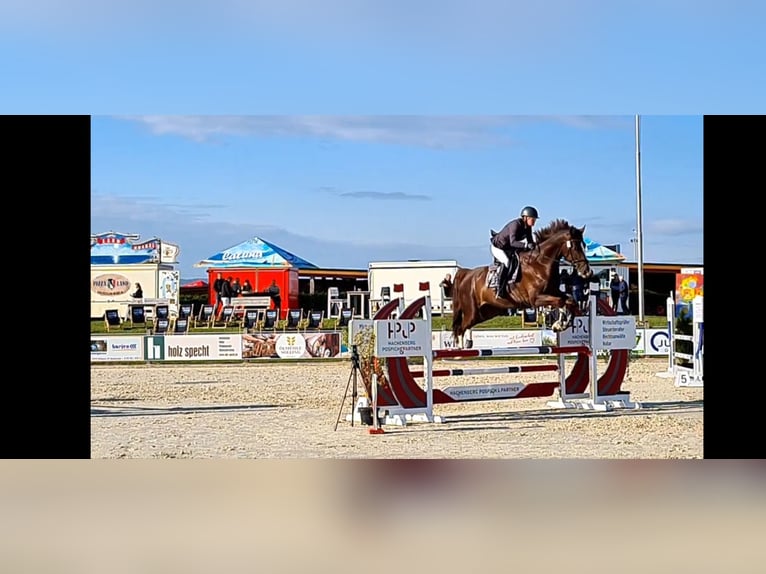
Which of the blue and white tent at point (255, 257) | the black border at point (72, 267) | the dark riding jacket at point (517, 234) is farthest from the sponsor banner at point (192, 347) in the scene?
the dark riding jacket at point (517, 234)

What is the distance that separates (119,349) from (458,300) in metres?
7.00

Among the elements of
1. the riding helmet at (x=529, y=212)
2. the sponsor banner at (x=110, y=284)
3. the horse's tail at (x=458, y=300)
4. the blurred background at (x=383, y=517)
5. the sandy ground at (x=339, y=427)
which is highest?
the riding helmet at (x=529, y=212)

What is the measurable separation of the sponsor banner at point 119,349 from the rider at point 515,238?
7507 mm

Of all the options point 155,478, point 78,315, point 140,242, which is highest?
point 140,242

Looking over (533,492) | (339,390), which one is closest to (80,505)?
(533,492)

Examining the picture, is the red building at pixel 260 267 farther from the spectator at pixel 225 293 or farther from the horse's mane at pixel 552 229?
the horse's mane at pixel 552 229

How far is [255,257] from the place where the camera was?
60.3ft

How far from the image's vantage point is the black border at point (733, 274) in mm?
8062

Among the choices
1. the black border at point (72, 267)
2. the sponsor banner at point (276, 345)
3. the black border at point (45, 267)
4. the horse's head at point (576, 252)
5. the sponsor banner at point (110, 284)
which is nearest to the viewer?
the black border at point (72, 267)

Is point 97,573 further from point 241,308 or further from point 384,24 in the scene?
point 241,308

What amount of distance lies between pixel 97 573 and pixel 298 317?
13.9 m

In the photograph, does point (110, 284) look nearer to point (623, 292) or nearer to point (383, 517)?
point (623, 292)

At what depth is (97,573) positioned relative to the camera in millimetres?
3902

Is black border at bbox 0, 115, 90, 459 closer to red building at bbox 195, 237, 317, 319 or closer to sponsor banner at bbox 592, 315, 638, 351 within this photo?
sponsor banner at bbox 592, 315, 638, 351
